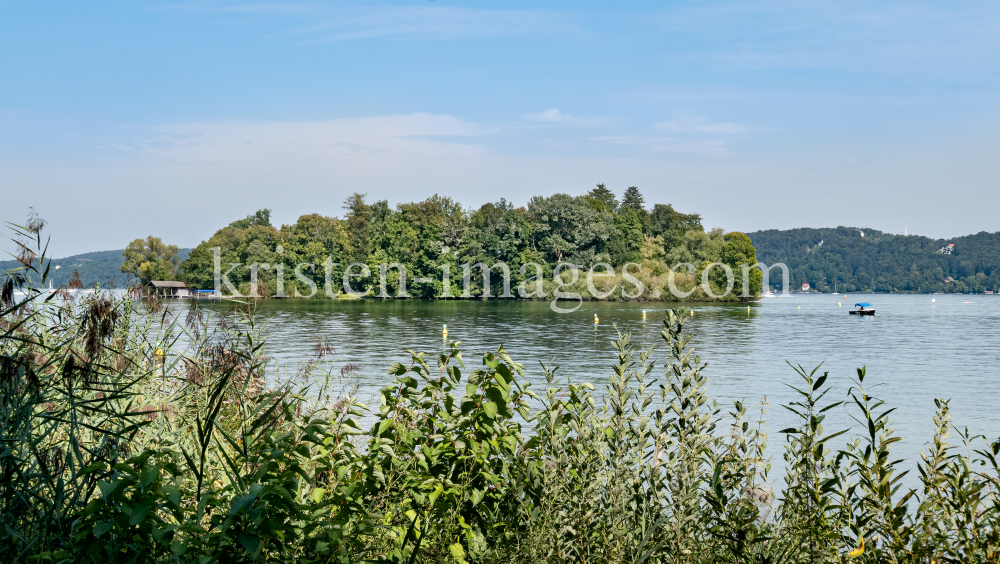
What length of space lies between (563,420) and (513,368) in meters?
0.36

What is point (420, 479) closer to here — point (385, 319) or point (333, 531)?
point (333, 531)

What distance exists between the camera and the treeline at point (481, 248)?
82.3 meters

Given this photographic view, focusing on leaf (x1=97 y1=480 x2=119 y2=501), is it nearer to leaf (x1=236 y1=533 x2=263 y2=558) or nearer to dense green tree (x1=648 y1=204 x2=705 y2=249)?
leaf (x1=236 y1=533 x2=263 y2=558)

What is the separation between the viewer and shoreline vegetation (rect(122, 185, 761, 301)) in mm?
79250

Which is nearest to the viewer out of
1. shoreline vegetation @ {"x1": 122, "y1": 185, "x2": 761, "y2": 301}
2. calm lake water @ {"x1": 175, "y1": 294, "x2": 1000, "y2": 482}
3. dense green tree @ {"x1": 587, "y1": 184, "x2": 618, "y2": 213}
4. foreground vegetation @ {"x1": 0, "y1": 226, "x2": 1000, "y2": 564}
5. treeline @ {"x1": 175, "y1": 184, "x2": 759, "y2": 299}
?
foreground vegetation @ {"x1": 0, "y1": 226, "x2": 1000, "y2": 564}

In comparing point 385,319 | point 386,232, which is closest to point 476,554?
point 385,319

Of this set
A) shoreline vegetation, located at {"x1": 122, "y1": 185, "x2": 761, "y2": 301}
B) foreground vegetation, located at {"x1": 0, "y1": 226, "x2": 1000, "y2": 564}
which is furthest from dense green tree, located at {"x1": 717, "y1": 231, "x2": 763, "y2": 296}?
foreground vegetation, located at {"x1": 0, "y1": 226, "x2": 1000, "y2": 564}

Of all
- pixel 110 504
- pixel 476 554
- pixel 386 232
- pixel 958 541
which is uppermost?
pixel 386 232

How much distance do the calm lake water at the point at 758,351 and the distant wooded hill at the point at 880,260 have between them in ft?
445

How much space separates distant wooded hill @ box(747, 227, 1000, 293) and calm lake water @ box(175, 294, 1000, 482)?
13558 cm

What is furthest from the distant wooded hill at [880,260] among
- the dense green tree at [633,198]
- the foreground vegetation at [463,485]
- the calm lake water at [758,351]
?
the foreground vegetation at [463,485]

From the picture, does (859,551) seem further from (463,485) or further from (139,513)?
(139,513)

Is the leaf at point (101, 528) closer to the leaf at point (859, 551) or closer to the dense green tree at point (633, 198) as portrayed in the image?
the leaf at point (859, 551)

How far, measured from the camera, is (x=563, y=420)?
310 centimetres
